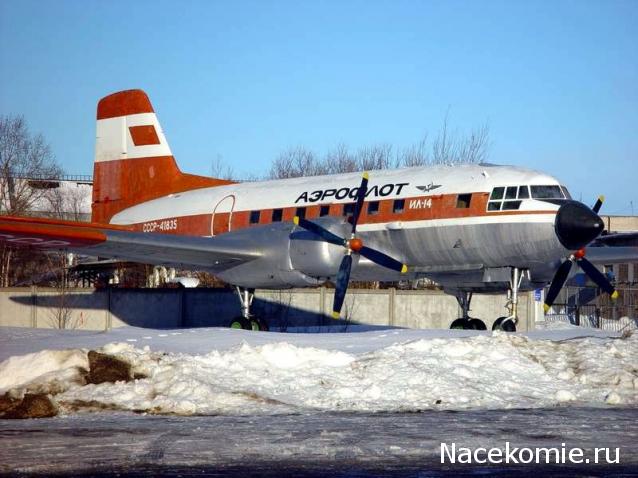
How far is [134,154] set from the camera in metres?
33.2

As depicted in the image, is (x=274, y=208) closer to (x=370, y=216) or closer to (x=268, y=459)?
(x=370, y=216)

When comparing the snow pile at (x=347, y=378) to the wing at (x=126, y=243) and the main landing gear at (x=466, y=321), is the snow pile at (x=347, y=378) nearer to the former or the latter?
the wing at (x=126, y=243)

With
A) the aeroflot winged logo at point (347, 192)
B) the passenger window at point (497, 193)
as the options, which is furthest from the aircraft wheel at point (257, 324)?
the passenger window at point (497, 193)

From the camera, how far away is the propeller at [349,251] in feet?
77.6

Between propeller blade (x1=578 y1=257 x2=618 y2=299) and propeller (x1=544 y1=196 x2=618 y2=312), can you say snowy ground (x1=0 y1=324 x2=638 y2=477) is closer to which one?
propeller (x1=544 y1=196 x2=618 y2=312)

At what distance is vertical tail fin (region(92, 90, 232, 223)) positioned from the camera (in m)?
32.7

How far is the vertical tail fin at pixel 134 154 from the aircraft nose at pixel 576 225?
582 inches

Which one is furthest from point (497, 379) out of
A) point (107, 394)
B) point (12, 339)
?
point (12, 339)

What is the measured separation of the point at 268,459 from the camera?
31.1 feet

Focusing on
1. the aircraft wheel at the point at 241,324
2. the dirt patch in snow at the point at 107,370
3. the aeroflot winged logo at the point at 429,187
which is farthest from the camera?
the aircraft wheel at the point at 241,324

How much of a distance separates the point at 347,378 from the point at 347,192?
1096cm

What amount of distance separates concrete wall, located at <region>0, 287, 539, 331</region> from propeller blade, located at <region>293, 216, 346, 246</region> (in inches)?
461

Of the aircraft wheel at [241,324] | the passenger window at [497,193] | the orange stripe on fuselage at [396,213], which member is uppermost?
the passenger window at [497,193]

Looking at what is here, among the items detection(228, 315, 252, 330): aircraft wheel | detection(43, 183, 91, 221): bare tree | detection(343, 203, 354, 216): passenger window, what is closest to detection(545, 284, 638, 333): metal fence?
detection(343, 203, 354, 216): passenger window
